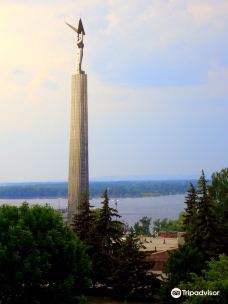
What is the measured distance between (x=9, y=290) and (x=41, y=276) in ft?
3.51

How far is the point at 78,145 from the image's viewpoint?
34.7m

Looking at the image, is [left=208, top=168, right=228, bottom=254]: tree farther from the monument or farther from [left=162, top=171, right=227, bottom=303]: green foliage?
the monument

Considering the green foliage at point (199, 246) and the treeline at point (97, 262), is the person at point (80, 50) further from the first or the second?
the green foliage at point (199, 246)

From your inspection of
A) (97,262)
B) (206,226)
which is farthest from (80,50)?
(206,226)

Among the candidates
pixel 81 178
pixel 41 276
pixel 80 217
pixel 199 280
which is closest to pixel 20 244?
pixel 41 276

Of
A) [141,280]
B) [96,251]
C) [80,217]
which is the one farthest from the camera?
[80,217]

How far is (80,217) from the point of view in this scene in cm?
2809

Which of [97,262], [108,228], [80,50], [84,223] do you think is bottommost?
[97,262]

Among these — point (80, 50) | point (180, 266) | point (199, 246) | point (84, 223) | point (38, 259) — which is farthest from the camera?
point (80, 50)

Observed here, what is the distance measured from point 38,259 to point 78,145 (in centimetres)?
1629

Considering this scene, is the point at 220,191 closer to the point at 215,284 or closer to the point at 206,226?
the point at 206,226

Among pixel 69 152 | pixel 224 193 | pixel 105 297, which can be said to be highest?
pixel 69 152

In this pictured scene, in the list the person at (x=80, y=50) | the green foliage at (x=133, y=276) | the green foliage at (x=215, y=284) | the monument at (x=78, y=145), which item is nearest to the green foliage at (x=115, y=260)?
the green foliage at (x=133, y=276)

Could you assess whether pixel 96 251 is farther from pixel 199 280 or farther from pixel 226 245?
pixel 199 280
